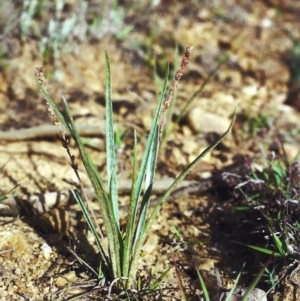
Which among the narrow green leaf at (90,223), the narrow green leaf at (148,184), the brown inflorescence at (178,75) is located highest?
the brown inflorescence at (178,75)

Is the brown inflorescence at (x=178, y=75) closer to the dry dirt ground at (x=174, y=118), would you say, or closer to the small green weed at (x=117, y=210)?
the small green weed at (x=117, y=210)

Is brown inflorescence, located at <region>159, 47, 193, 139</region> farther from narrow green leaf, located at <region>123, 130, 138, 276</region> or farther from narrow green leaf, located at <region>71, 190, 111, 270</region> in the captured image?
narrow green leaf, located at <region>71, 190, 111, 270</region>

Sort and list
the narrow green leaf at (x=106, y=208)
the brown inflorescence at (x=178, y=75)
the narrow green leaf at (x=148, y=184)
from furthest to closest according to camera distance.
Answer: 1. the narrow green leaf at (x=148, y=184)
2. the narrow green leaf at (x=106, y=208)
3. the brown inflorescence at (x=178, y=75)

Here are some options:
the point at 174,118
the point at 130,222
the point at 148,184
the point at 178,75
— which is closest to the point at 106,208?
the point at 130,222

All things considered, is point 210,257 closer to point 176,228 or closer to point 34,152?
point 176,228

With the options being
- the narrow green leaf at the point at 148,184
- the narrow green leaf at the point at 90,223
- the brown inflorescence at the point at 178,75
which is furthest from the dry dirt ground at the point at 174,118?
the brown inflorescence at the point at 178,75

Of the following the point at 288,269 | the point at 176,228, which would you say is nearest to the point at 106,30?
the point at 176,228

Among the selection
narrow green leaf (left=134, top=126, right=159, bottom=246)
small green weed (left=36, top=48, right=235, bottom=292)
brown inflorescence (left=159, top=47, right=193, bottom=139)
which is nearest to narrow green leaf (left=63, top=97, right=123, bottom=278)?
small green weed (left=36, top=48, right=235, bottom=292)

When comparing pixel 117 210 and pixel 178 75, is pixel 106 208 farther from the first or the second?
pixel 178 75
